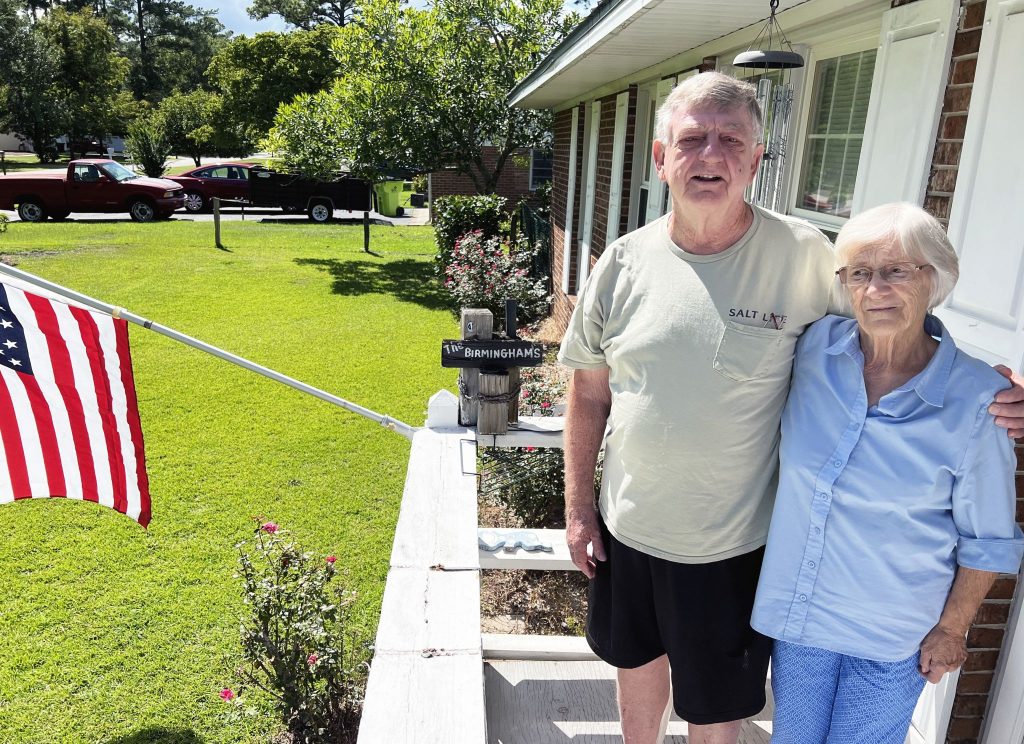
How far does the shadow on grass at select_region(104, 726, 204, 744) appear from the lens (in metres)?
3.03

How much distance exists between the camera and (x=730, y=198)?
165cm

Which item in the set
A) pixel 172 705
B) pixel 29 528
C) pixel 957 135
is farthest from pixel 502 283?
pixel 957 135

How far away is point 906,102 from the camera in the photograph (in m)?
2.40

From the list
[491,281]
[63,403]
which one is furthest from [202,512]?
[491,281]

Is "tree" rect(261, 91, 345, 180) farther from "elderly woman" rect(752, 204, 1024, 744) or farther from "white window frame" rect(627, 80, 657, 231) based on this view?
"elderly woman" rect(752, 204, 1024, 744)

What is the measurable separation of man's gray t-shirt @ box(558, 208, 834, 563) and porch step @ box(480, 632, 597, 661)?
49.4 inches

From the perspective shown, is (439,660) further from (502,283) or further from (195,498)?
(502,283)

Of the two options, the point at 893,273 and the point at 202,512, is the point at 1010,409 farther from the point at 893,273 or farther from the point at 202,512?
the point at 202,512

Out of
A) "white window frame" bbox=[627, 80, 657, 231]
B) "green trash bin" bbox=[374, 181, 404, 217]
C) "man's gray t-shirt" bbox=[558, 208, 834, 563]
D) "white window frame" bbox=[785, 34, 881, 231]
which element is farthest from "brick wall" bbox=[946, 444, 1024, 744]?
"green trash bin" bbox=[374, 181, 404, 217]

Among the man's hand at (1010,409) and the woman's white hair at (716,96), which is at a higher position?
→ the woman's white hair at (716,96)

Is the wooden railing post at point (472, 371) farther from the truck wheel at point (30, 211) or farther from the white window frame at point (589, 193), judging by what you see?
the truck wheel at point (30, 211)

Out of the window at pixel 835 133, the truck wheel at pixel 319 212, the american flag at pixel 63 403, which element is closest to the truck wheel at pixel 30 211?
the truck wheel at pixel 319 212

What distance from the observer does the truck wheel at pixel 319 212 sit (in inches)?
798

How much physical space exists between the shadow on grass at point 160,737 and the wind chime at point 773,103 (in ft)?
10.3
